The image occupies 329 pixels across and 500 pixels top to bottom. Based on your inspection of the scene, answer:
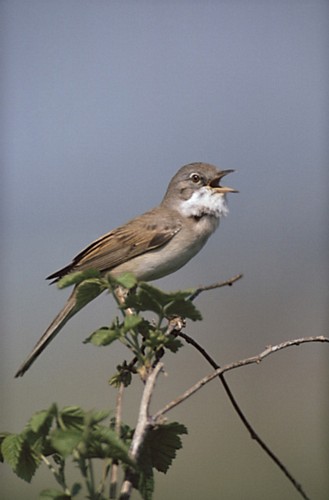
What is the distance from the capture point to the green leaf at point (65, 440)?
0.93m

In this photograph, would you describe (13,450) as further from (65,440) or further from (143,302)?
(143,302)

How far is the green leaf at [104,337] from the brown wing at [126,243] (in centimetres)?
215

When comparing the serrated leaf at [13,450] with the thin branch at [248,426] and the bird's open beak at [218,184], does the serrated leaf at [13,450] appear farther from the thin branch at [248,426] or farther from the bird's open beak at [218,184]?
the bird's open beak at [218,184]

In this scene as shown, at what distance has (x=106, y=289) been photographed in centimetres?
123

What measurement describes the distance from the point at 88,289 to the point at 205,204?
251 centimetres

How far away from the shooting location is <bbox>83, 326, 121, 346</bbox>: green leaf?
3.68 ft

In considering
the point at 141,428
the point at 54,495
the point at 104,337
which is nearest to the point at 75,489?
the point at 54,495

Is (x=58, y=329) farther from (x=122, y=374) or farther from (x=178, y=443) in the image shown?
(x=178, y=443)

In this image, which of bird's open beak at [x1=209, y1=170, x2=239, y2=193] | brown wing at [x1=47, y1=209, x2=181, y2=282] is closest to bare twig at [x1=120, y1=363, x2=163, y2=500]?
brown wing at [x1=47, y1=209, x2=181, y2=282]

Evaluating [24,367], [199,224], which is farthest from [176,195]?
[24,367]

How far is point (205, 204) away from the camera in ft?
12.1

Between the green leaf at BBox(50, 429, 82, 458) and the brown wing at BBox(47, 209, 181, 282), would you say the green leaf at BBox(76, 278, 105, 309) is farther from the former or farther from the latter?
the brown wing at BBox(47, 209, 181, 282)

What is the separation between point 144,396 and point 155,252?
2.58 meters

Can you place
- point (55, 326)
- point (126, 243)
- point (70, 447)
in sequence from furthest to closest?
point (126, 243)
point (55, 326)
point (70, 447)
